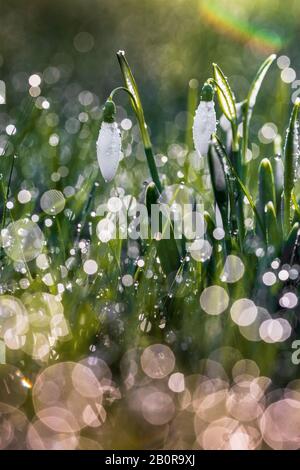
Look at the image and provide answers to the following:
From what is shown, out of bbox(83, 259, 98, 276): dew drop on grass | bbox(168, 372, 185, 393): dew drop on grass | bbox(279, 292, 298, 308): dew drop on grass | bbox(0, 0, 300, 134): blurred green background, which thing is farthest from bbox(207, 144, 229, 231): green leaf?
bbox(0, 0, 300, 134): blurred green background

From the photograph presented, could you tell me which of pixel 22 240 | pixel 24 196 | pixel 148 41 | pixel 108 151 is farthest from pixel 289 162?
pixel 148 41

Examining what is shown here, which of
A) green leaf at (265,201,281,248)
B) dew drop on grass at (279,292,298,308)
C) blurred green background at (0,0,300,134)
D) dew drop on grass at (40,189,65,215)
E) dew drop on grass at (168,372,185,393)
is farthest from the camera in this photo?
blurred green background at (0,0,300,134)

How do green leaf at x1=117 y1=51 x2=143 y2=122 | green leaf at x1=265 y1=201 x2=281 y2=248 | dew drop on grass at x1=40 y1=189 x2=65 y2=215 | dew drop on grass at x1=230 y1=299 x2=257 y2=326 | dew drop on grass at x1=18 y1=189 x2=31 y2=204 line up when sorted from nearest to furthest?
dew drop on grass at x1=230 y1=299 x2=257 y2=326 < green leaf at x1=265 y1=201 x2=281 y2=248 < green leaf at x1=117 y1=51 x2=143 y2=122 < dew drop on grass at x1=40 y1=189 x2=65 y2=215 < dew drop on grass at x1=18 y1=189 x2=31 y2=204

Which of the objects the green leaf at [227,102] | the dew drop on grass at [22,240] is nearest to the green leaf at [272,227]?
the green leaf at [227,102]

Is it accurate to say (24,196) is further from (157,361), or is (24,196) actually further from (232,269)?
(157,361)

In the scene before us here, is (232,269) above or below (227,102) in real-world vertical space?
below

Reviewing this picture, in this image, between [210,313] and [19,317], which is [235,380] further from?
[19,317]

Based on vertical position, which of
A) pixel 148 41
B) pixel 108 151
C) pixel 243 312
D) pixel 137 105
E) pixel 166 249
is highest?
pixel 148 41

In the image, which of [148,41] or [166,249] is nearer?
[166,249]

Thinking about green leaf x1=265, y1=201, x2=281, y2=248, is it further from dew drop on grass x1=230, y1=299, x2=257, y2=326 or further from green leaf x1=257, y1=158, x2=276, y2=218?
dew drop on grass x1=230, y1=299, x2=257, y2=326
